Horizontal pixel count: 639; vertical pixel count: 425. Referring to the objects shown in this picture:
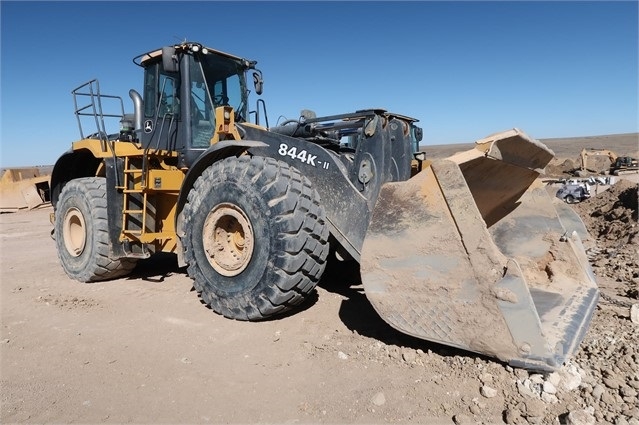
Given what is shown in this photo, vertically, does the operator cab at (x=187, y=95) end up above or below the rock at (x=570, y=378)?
above

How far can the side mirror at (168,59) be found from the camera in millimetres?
4738

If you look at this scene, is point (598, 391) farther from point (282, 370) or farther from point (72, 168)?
point (72, 168)

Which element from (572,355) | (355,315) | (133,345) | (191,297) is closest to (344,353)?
(355,315)

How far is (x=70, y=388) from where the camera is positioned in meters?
2.97

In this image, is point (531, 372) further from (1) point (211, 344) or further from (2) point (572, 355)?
(1) point (211, 344)

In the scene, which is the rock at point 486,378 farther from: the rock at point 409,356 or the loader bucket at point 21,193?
the loader bucket at point 21,193

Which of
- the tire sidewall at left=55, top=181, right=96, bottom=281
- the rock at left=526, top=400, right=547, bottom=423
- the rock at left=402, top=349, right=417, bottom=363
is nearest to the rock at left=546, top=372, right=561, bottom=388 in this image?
the rock at left=526, top=400, right=547, bottom=423

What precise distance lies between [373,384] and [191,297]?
8.37ft

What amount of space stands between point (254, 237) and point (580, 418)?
250 cm

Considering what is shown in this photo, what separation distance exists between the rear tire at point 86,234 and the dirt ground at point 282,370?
771 mm

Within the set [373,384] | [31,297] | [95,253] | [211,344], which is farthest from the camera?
[95,253]

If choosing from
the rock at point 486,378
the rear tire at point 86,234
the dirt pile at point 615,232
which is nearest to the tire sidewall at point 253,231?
the rock at point 486,378

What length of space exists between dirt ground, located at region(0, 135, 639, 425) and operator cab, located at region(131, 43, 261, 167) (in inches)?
69.1

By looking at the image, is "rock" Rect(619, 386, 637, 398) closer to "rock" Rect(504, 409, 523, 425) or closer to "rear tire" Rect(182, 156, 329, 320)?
"rock" Rect(504, 409, 523, 425)
